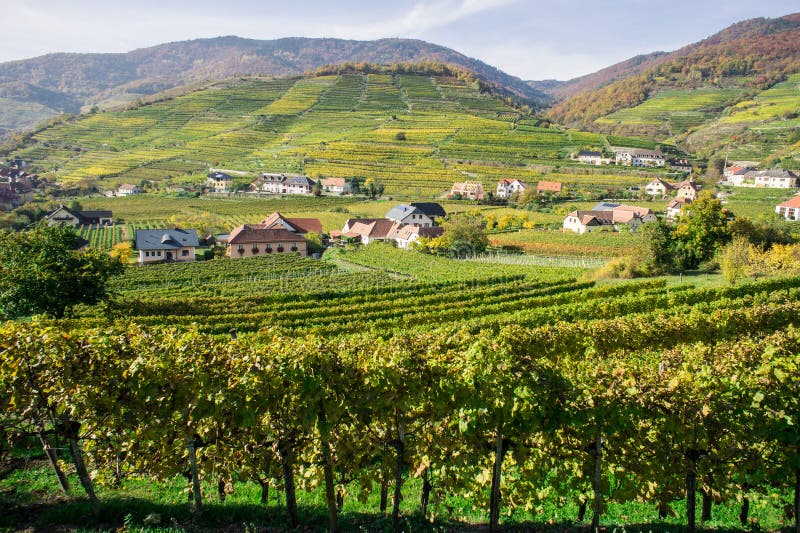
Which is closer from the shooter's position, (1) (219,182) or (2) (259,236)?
(2) (259,236)

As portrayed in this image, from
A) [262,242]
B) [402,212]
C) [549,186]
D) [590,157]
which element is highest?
[590,157]

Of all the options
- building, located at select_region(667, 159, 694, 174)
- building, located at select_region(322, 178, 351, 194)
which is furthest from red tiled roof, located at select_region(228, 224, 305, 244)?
building, located at select_region(667, 159, 694, 174)

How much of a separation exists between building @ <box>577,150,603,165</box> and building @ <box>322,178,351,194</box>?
60947 millimetres

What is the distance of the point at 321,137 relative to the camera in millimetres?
137500

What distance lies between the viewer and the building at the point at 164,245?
5406 centimetres

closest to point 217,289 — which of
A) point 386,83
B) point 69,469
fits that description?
point 69,469

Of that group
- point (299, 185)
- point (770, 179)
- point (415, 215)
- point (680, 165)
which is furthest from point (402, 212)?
point (680, 165)

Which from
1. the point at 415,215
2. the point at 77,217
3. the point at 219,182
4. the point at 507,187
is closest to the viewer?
the point at 77,217

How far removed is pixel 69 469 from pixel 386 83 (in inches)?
7658

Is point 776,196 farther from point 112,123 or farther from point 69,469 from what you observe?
point 112,123

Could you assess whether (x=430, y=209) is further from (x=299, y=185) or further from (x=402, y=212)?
(x=299, y=185)

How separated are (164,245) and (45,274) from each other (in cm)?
3051

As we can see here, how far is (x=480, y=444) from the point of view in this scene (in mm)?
8211

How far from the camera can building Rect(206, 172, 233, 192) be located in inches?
4112
